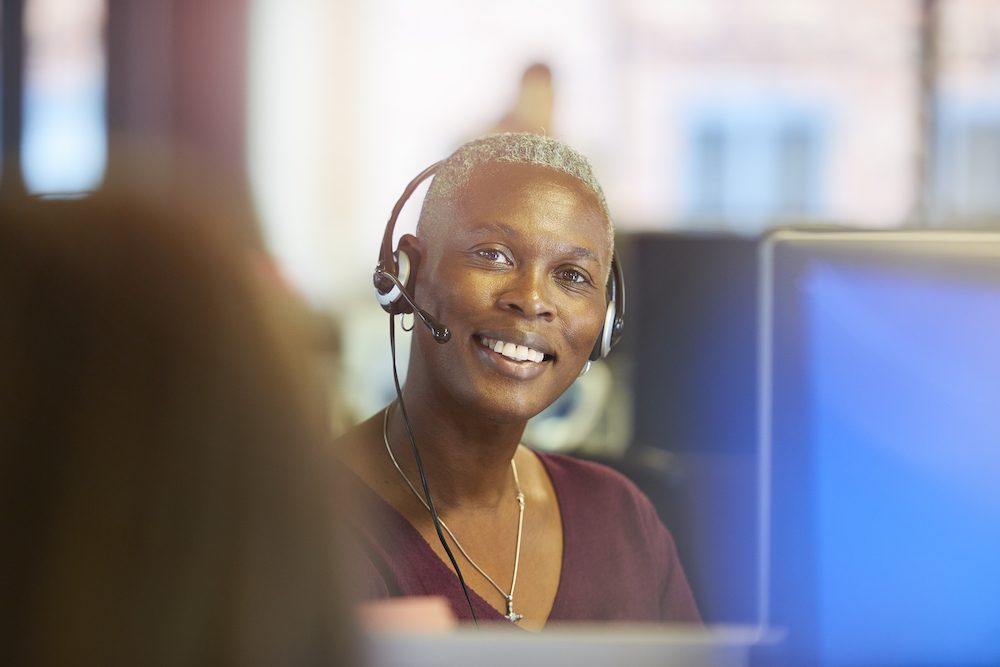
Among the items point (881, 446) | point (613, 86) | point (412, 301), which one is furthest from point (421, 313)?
point (613, 86)

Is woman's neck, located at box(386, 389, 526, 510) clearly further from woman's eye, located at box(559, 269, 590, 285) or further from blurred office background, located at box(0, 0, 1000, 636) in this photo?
blurred office background, located at box(0, 0, 1000, 636)

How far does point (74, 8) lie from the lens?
4211mm

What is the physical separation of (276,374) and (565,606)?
0.34 m

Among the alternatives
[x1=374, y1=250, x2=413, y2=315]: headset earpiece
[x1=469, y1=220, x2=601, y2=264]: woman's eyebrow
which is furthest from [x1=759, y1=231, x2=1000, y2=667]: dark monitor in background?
[x1=374, y1=250, x2=413, y2=315]: headset earpiece

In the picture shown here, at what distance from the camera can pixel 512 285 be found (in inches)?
25.0

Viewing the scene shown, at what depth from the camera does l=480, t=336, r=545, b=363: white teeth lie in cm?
65

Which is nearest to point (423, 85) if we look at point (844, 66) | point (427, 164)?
point (844, 66)

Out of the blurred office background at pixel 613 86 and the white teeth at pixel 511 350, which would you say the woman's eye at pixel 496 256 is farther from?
the blurred office background at pixel 613 86

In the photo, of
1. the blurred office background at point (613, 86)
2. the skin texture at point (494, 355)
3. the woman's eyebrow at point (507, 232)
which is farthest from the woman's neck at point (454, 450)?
the blurred office background at point (613, 86)

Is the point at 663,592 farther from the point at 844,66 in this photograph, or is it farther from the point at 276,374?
the point at 844,66

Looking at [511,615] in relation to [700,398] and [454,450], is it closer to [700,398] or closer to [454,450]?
[454,450]

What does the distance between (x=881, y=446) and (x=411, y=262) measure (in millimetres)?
289

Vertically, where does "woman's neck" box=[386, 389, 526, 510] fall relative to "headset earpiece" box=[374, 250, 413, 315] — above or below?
below

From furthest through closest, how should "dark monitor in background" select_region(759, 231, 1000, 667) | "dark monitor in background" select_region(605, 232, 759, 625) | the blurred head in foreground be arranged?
"dark monitor in background" select_region(605, 232, 759, 625)
"dark monitor in background" select_region(759, 231, 1000, 667)
the blurred head in foreground
